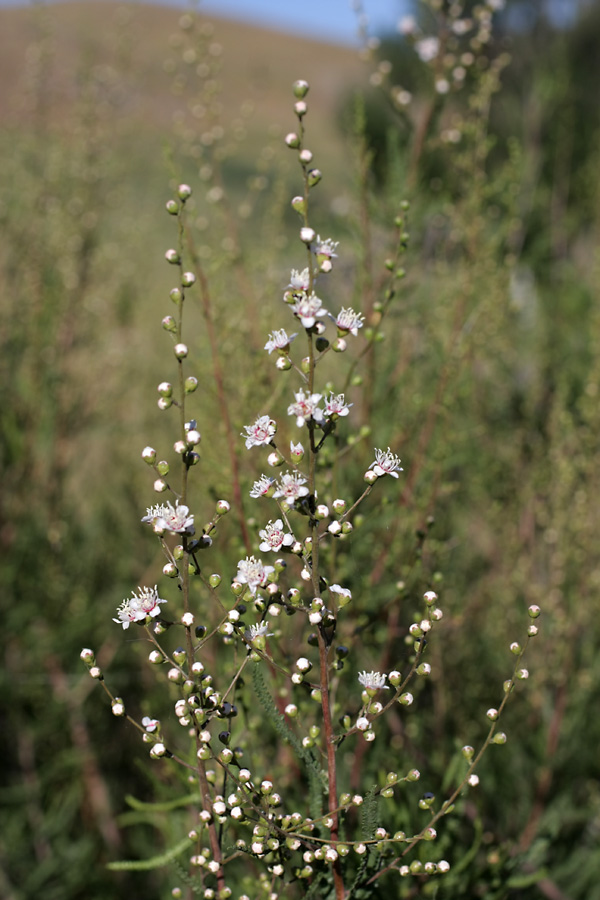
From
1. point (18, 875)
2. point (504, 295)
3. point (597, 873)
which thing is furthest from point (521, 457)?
point (18, 875)

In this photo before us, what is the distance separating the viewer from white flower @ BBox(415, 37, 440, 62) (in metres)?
2.26

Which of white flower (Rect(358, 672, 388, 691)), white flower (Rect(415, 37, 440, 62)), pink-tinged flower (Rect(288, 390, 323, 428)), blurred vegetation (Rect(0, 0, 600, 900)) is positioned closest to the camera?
pink-tinged flower (Rect(288, 390, 323, 428))

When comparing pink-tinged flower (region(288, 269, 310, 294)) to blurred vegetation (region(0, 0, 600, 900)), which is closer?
pink-tinged flower (region(288, 269, 310, 294))

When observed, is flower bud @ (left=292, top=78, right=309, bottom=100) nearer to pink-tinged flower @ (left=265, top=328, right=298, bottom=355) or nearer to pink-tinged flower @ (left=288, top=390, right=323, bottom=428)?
pink-tinged flower @ (left=265, top=328, right=298, bottom=355)

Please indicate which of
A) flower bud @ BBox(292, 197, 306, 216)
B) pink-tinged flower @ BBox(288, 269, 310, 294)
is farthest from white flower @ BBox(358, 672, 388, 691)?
flower bud @ BBox(292, 197, 306, 216)

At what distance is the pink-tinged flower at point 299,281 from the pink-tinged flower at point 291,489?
271 millimetres

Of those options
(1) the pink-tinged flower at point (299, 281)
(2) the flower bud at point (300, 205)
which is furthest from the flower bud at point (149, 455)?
(2) the flower bud at point (300, 205)

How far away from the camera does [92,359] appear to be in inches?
137

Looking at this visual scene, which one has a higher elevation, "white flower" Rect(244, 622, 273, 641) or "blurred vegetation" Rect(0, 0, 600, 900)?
"blurred vegetation" Rect(0, 0, 600, 900)

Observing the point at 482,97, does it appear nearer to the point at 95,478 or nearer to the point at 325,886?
the point at 325,886

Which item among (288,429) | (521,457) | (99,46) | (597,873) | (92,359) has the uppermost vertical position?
(99,46)

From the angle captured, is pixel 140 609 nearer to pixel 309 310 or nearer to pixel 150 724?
pixel 150 724

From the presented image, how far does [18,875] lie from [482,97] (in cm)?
308

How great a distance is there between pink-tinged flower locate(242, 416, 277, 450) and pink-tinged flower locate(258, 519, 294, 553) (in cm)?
12
